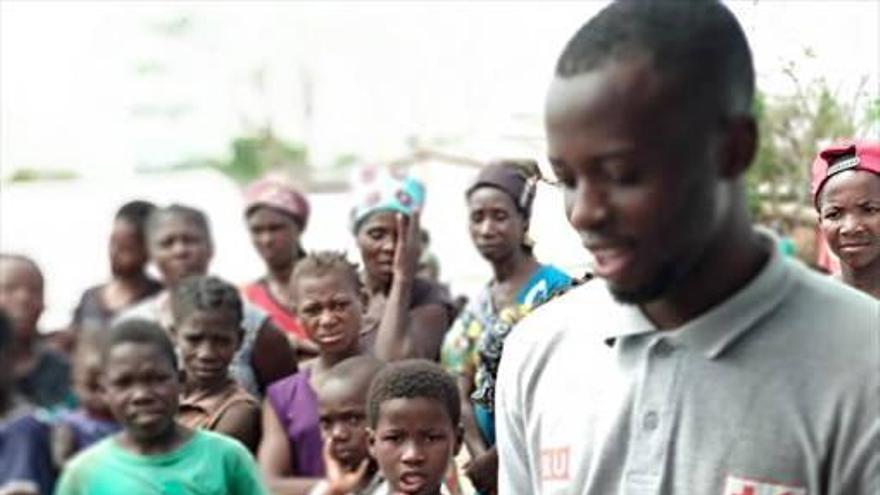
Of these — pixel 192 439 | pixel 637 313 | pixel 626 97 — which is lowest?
pixel 192 439

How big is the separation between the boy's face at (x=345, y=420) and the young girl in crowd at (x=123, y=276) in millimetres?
1472

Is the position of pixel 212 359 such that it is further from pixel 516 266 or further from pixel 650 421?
pixel 650 421

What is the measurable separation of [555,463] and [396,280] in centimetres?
350

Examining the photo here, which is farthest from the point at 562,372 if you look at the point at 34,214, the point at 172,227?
the point at 34,214

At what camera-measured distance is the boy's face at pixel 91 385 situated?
4660 mm

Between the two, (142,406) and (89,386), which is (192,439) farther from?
(89,386)

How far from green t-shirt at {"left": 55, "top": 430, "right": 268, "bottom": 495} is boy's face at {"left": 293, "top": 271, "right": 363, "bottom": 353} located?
645 mm

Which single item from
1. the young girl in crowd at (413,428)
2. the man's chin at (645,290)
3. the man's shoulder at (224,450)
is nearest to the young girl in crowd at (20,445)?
the man's shoulder at (224,450)

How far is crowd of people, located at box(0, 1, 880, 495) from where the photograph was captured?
175cm

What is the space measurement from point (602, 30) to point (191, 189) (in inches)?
465

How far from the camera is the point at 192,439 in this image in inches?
172

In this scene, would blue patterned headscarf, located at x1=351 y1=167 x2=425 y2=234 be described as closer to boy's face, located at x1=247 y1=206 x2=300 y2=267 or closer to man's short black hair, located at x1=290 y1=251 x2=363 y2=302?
boy's face, located at x1=247 y1=206 x2=300 y2=267

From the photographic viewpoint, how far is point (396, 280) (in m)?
5.48

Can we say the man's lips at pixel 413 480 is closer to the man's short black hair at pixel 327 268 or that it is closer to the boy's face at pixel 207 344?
the boy's face at pixel 207 344
